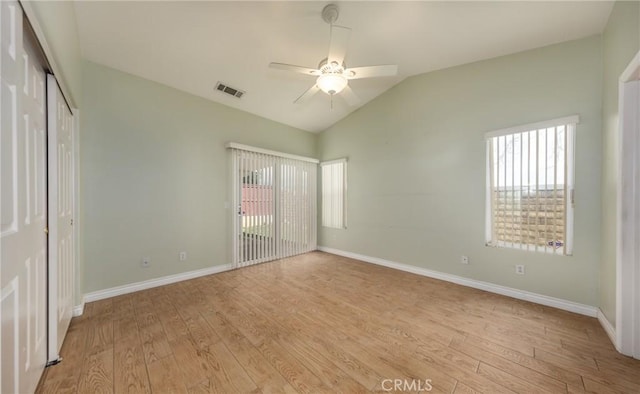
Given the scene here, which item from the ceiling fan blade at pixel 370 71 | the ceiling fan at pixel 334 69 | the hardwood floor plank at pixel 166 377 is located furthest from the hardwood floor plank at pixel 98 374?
the ceiling fan blade at pixel 370 71

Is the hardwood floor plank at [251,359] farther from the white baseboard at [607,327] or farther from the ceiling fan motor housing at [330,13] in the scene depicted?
the ceiling fan motor housing at [330,13]

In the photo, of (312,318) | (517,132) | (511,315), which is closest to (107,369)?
(312,318)

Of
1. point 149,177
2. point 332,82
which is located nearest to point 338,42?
point 332,82

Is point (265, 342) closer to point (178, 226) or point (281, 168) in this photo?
point (178, 226)

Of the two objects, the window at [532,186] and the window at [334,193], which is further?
the window at [334,193]

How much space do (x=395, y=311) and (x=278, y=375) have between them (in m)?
1.45

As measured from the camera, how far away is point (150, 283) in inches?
125

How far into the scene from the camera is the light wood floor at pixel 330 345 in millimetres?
1586

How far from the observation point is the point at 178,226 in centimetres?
346

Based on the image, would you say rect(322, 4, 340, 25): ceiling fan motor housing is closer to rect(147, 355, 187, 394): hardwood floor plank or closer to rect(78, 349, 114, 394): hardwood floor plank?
rect(147, 355, 187, 394): hardwood floor plank

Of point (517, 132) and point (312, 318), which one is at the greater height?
point (517, 132)

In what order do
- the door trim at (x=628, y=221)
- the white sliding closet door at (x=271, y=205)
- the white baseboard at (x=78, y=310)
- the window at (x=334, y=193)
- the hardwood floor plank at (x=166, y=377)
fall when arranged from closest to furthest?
the hardwood floor plank at (x=166, y=377)
the door trim at (x=628, y=221)
the white baseboard at (x=78, y=310)
the white sliding closet door at (x=271, y=205)
the window at (x=334, y=193)

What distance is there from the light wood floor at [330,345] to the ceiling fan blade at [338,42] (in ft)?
8.57

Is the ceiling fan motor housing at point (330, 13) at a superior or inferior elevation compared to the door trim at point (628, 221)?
superior
